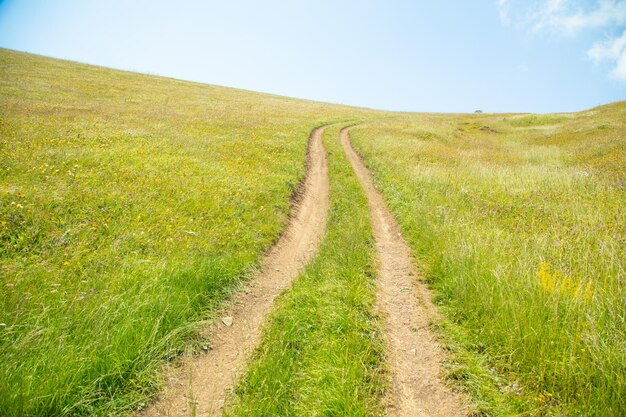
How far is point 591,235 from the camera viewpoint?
22.7 ft

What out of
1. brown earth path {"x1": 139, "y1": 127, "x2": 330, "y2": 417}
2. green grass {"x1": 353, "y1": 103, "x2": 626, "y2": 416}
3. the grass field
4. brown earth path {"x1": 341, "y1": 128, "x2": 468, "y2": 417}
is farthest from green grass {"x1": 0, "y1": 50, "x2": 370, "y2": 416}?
green grass {"x1": 353, "y1": 103, "x2": 626, "y2": 416}

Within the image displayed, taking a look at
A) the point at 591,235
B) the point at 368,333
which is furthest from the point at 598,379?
the point at 591,235

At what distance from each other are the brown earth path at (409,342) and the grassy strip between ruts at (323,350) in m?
0.25

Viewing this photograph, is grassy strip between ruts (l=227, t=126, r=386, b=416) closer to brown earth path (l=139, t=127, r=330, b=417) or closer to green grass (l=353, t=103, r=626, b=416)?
brown earth path (l=139, t=127, r=330, b=417)

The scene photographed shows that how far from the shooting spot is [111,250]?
6727 mm

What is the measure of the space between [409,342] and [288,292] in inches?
112

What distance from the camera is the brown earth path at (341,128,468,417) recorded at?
4012 mm

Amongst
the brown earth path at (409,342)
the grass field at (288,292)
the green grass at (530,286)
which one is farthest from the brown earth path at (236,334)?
the green grass at (530,286)

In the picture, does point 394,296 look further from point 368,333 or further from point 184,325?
point 184,325

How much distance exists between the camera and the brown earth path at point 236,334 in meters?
4.27

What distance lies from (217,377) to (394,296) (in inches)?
149

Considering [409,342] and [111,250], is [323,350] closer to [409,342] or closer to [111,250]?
[409,342]

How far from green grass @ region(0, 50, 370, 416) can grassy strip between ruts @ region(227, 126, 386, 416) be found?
157 cm

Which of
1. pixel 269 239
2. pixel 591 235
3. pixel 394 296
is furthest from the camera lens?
pixel 269 239
